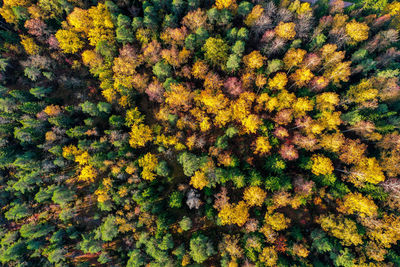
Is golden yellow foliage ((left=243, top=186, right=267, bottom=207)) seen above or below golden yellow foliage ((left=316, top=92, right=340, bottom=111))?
below

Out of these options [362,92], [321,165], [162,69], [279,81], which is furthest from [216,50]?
[362,92]

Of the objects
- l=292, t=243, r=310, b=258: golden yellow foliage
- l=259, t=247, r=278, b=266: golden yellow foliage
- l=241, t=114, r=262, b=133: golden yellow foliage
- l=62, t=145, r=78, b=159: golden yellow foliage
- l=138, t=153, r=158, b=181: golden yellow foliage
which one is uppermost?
l=241, t=114, r=262, b=133: golden yellow foliage

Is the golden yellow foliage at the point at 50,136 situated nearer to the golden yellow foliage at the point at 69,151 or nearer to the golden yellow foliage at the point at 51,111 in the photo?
the golden yellow foliage at the point at 69,151

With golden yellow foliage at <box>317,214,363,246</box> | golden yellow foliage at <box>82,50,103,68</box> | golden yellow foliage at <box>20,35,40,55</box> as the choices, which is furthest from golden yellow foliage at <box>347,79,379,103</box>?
golden yellow foliage at <box>20,35,40,55</box>

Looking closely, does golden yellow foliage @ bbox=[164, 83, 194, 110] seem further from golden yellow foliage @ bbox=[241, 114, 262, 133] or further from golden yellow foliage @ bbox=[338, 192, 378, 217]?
golden yellow foliage @ bbox=[338, 192, 378, 217]

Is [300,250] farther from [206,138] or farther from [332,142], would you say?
[206,138]
